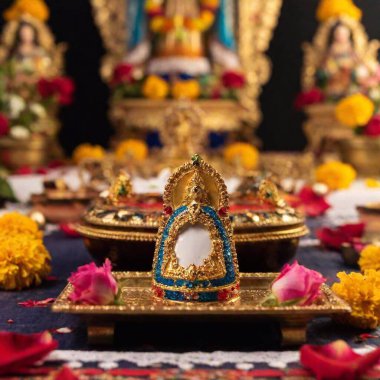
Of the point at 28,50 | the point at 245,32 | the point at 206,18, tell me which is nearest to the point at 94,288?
the point at 28,50

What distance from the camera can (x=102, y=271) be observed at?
110cm

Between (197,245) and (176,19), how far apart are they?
3.91 m

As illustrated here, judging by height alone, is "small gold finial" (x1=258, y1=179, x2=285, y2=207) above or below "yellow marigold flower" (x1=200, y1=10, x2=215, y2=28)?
below

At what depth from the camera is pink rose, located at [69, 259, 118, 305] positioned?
1.09 m

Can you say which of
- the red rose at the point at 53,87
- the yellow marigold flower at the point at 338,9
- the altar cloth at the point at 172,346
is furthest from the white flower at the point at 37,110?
the altar cloth at the point at 172,346

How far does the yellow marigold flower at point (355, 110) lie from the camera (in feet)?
12.0

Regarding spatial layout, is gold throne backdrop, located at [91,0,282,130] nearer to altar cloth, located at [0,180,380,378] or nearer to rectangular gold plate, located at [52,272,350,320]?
altar cloth, located at [0,180,380,378]

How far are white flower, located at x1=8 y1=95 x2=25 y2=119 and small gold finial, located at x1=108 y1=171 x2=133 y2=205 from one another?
2066mm

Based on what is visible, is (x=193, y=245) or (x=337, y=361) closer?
(x=337, y=361)

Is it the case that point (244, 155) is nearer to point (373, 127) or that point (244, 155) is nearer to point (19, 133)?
point (373, 127)

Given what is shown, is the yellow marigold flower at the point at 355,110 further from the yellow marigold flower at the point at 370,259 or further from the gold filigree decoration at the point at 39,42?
the yellow marigold flower at the point at 370,259

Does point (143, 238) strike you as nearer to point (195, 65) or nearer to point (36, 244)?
point (36, 244)

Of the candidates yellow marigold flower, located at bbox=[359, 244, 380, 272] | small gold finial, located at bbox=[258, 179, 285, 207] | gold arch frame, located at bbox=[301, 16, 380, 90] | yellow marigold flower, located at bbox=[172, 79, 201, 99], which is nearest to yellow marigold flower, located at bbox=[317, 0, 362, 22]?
gold arch frame, located at bbox=[301, 16, 380, 90]

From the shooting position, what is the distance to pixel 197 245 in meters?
1.17
